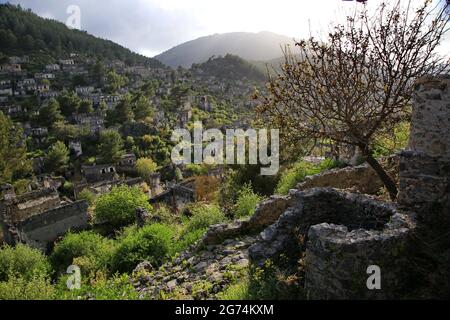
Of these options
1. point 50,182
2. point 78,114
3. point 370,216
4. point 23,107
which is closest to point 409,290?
point 370,216

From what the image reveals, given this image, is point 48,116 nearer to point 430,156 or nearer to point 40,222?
point 40,222

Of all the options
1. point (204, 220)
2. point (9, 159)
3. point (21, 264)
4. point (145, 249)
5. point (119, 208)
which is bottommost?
point (21, 264)

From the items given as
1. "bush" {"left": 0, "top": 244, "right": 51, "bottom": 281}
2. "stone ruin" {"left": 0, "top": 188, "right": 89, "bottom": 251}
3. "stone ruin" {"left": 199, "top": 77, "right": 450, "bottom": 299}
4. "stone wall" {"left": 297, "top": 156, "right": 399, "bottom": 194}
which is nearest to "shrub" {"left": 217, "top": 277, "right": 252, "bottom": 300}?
"stone ruin" {"left": 199, "top": 77, "right": 450, "bottom": 299}

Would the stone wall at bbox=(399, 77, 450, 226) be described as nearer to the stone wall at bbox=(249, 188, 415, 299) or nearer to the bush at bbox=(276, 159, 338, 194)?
the stone wall at bbox=(249, 188, 415, 299)

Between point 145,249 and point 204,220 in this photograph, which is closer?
point 145,249

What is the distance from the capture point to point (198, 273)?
6746 mm

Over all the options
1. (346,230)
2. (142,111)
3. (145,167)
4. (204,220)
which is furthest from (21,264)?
(142,111)

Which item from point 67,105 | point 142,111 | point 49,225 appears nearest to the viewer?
point 49,225

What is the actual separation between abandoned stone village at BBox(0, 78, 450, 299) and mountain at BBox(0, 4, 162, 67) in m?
119

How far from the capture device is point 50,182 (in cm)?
4253

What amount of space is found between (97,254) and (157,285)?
8.00 m

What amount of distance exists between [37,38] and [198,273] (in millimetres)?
127306

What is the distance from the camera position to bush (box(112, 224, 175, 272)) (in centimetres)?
931
